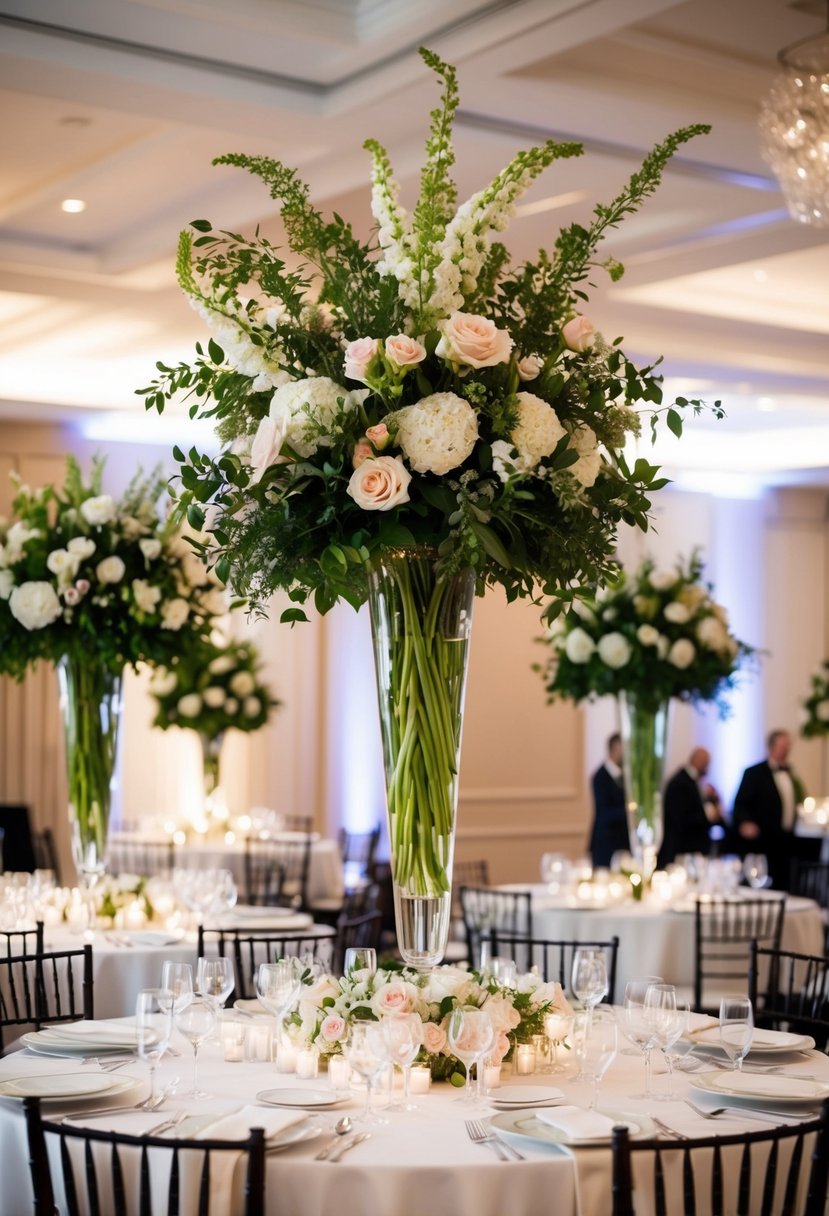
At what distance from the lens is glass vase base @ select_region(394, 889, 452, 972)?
3.51 metres

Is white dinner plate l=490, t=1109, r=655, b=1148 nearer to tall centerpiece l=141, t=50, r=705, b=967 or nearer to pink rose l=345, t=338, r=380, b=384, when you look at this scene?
tall centerpiece l=141, t=50, r=705, b=967

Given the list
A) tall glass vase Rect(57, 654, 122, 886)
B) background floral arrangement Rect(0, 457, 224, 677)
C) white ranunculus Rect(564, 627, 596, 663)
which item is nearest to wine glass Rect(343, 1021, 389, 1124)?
tall glass vase Rect(57, 654, 122, 886)

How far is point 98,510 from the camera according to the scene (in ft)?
Result: 20.8

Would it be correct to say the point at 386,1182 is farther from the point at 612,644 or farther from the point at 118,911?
the point at 612,644

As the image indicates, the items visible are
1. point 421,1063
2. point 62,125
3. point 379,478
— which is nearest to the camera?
point 379,478

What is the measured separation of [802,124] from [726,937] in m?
3.39

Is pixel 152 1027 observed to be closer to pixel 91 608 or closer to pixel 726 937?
pixel 91 608

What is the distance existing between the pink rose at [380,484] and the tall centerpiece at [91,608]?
3.00 meters

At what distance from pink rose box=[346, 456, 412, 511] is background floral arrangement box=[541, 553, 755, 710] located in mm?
4442

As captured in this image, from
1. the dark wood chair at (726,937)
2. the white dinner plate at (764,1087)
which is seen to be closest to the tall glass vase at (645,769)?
the dark wood chair at (726,937)

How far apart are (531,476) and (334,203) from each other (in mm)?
4868

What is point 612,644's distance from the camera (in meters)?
7.61

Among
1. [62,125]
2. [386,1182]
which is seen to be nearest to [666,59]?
[62,125]

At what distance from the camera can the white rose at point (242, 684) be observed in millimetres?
10531
